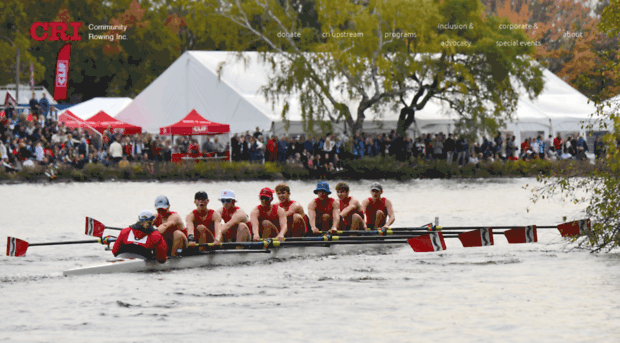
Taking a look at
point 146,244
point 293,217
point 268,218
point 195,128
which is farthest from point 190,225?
point 195,128

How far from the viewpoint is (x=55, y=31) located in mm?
68062

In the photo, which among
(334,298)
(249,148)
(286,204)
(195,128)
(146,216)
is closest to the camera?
(334,298)

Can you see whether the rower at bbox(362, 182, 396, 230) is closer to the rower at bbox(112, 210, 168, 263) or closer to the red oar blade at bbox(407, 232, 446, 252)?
the red oar blade at bbox(407, 232, 446, 252)

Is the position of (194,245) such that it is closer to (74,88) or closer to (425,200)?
(425,200)

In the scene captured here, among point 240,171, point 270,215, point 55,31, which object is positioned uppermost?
point 55,31

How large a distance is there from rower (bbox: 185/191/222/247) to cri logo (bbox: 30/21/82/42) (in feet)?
174

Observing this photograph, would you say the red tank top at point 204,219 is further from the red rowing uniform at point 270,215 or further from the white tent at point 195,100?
the white tent at point 195,100

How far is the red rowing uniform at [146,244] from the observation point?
1451 cm

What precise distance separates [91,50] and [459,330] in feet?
213

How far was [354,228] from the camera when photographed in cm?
1775

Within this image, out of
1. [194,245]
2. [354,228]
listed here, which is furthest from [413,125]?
[194,245]

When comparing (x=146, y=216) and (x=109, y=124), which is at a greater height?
(x=109, y=124)

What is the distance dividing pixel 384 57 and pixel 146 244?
28.7 m

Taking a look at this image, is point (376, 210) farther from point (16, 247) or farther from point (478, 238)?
point (16, 247)
